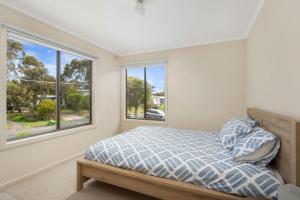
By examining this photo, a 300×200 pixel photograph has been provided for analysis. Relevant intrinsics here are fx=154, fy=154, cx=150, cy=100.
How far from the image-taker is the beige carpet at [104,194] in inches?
71.1

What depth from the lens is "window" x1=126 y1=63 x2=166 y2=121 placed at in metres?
4.01

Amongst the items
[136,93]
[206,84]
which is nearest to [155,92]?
[136,93]

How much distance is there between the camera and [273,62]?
1.67 m

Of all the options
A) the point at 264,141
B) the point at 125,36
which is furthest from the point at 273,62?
the point at 125,36

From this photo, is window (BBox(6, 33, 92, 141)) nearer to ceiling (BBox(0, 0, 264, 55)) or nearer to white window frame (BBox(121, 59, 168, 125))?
ceiling (BBox(0, 0, 264, 55))

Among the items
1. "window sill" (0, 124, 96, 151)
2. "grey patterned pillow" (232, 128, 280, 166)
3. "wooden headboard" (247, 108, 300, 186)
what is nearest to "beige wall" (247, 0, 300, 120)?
"wooden headboard" (247, 108, 300, 186)

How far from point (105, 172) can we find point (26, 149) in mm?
1358

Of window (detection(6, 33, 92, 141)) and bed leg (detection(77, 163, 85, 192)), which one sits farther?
window (detection(6, 33, 92, 141))

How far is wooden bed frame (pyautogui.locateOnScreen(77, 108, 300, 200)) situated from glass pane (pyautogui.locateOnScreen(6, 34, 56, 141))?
1.24 m

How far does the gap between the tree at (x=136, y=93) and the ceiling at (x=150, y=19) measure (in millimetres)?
1188

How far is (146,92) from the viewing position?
4215 mm

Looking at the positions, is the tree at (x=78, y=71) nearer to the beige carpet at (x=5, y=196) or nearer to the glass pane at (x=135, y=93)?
the glass pane at (x=135, y=93)

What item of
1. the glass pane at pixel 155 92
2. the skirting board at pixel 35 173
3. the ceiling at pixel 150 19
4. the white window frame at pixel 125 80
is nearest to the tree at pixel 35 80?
the ceiling at pixel 150 19

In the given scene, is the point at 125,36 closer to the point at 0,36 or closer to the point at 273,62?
the point at 0,36
